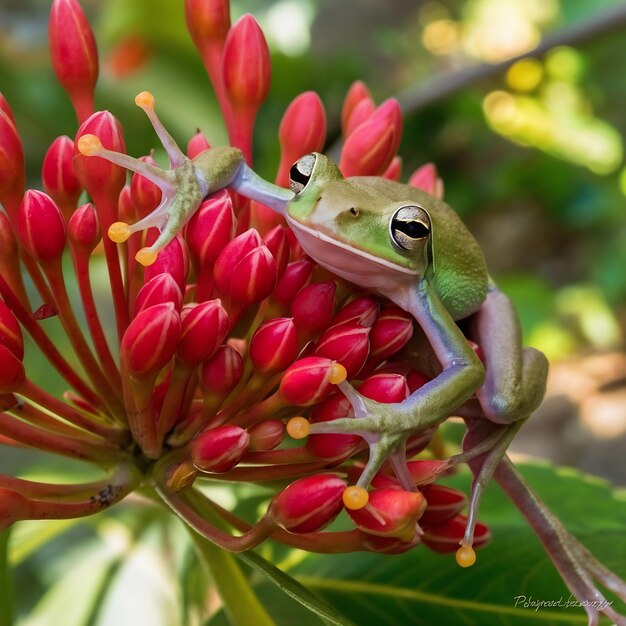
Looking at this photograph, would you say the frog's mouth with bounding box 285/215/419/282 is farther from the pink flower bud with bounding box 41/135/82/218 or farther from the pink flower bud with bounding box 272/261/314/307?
the pink flower bud with bounding box 41/135/82/218

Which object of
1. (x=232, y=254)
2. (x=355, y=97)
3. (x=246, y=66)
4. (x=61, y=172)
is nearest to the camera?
(x=232, y=254)

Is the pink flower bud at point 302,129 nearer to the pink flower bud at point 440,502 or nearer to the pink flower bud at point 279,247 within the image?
the pink flower bud at point 279,247

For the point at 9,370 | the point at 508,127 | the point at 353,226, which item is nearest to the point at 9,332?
the point at 9,370

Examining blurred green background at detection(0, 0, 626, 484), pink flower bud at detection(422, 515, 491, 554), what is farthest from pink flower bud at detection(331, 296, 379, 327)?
blurred green background at detection(0, 0, 626, 484)

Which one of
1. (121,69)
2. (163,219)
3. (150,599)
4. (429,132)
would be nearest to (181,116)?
(121,69)

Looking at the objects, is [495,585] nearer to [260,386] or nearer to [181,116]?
[260,386]

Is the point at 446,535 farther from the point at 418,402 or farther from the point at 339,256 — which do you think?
the point at 339,256

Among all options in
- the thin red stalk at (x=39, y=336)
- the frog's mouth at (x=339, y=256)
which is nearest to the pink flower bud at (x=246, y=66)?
the frog's mouth at (x=339, y=256)
